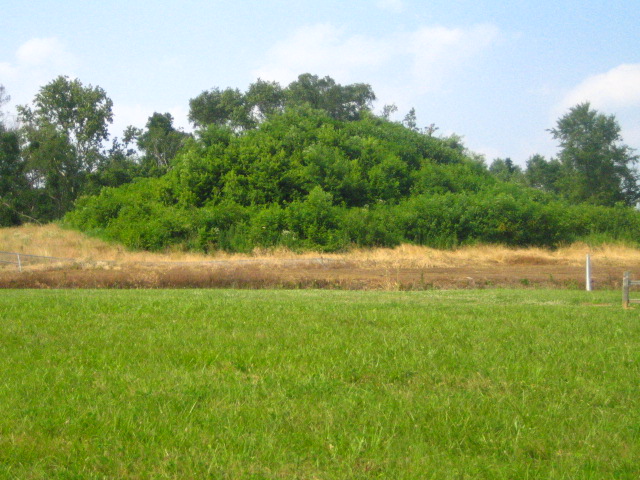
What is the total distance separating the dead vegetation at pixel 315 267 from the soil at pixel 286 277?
0.04m

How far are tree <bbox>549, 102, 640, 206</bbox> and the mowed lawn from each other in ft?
202

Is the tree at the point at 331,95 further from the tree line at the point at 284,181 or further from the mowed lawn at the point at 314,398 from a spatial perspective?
the mowed lawn at the point at 314,398

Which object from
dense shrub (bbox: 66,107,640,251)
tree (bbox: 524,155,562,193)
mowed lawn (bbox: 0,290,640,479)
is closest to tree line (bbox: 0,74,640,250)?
dense shrub (bbox: 66,107,640,251)

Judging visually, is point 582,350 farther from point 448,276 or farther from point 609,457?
point 448,276

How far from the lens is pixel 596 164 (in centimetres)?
6706

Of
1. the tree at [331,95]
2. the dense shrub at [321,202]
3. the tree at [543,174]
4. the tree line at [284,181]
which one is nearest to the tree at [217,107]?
the tree line at [284,181]

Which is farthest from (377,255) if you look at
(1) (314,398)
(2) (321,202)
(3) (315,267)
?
(1) (314,398)

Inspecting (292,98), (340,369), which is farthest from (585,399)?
(292,98)

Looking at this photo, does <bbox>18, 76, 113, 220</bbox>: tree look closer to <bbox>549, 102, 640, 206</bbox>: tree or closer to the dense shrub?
the dense shrub

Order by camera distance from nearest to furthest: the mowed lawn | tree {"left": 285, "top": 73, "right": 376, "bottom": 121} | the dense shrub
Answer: the mowed lawn
the dense shrub
tree {"left": 285, "top": 73, "right": 376, "bottom": 121}

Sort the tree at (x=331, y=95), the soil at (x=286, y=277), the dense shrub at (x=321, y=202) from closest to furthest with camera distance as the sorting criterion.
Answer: the soil at (x=286, y=277)
the dense shrub at (x=321, y=202)
the tree at (x=331, y=95)

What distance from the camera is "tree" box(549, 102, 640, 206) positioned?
6650 cm

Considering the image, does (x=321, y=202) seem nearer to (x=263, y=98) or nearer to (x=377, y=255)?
(x=377, y=255)

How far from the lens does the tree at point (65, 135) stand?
5959cm
